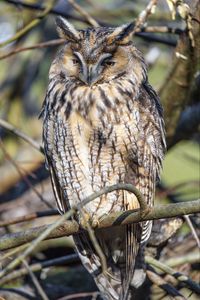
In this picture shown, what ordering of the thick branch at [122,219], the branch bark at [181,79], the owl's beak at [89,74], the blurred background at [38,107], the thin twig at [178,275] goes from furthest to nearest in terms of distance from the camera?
the blurred background at [38,107] < the branch bark at [181,79] < the thin twig at [178,275] < the owl's beak at [89,74] < the thick branch at [122,219]

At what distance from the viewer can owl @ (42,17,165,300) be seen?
3.28 metres

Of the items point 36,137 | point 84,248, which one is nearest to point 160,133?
point 84,248

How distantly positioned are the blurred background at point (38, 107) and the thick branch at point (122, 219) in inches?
17.1

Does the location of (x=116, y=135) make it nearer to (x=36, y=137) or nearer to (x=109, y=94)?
(x=109, y=94)

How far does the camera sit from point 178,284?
387cm

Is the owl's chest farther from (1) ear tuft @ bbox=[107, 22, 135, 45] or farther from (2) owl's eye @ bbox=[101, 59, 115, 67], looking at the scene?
(1) ear tuft @ bbox=[107, 22, 135, 45]

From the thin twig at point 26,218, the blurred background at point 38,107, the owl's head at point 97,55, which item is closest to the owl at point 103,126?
the owl's head at point 97,55

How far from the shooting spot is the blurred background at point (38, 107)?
3873mm

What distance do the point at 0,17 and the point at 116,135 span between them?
99.4 inches

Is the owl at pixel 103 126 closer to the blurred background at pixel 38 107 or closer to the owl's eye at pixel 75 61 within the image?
the owl's eye at pixel 75 61

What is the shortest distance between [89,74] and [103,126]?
0.24 metres

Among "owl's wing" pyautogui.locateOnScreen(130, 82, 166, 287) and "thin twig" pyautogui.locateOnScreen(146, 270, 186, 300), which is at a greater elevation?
"owl's wing" pyautogui.locateOnScreen(130, 82, 166, 287)

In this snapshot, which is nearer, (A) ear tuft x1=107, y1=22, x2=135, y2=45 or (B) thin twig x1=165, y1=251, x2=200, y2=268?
(A) ear tuft x1=107, y1=22, x2=135, y2=45

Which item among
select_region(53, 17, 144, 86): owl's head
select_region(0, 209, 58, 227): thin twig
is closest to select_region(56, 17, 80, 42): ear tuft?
select_region(53, 17, 144, 86): owl's head
